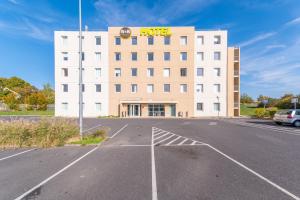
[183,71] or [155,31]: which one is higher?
[155,31]

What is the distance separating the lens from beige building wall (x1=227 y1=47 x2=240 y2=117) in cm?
3250

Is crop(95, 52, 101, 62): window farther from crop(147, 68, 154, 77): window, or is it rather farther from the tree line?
the tree line

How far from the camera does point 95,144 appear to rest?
8648 millimetres

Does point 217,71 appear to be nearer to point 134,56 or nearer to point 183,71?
point 183,71

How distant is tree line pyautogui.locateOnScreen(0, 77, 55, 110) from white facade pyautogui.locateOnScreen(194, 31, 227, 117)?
46.5 m

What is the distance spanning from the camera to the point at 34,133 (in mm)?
8773

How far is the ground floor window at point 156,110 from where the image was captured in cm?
3256

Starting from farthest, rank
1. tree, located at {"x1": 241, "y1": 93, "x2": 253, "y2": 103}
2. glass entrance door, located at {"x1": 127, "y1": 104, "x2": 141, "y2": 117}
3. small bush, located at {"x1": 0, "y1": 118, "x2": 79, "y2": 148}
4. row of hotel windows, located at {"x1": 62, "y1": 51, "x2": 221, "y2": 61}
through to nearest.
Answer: tree, located at {"x1": 241, "y1": 93, "x2": 253, "y2": 103} → row of hotel windows, located at {"x1": 62, "y1": 51, "x2": 221, "y2": 61} → glass entrance door, located at {"x1": 127, "y1": 104, "x2": 141, "y2": 117} → small bush, located at {"x1": 0, "y1": 118, "x2": 79, "y2": 148}

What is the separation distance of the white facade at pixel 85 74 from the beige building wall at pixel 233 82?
992 inches

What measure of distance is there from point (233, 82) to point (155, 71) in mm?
16342

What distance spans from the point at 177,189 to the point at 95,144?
19.6 feet

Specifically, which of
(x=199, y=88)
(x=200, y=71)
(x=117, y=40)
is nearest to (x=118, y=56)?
(x=117, y=40)

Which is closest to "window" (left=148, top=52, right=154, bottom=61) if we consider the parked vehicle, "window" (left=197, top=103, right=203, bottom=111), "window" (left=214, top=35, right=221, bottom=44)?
"window" (left=214, top=35, right=221, bottom=44)

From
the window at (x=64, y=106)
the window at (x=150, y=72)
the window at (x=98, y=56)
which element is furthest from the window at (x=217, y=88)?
the window at (x=64, y=106)
